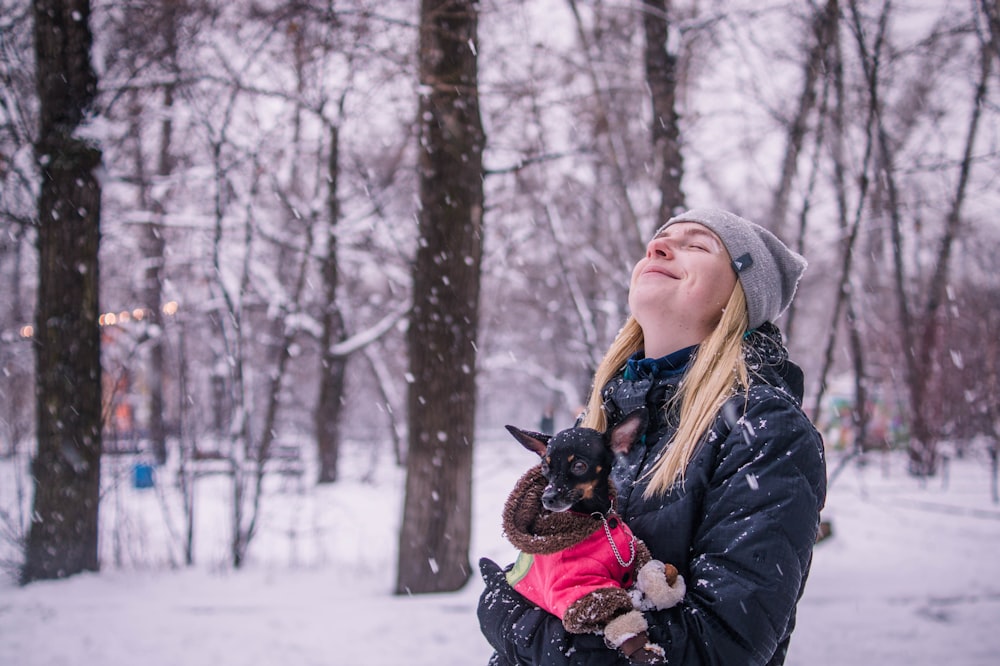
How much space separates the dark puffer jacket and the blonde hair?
3cm

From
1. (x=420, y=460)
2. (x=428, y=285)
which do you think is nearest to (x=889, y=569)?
(x=420, y=460)

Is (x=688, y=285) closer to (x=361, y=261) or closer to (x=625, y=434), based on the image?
(x=625, y=434)

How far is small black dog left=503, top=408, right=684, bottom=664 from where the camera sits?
4.39 ft

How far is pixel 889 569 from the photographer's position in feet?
23.1

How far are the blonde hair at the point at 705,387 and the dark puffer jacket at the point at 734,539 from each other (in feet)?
0.09

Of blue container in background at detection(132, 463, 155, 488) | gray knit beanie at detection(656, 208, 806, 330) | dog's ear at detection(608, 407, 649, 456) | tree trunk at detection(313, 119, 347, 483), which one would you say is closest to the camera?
dog's ear at detection(608, 407, 649, 456)

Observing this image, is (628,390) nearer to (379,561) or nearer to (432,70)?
(432,70)

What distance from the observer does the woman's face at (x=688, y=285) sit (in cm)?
179

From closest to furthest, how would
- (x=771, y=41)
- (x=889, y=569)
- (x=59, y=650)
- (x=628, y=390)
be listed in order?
1. (x=628, y=390)
2. (x=59, y=650)
3. (x=889, y=569)
4. (x=771, y=41)

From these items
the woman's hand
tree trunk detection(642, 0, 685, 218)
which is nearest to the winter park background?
tree trunk detection(642, 0, 685, 218)

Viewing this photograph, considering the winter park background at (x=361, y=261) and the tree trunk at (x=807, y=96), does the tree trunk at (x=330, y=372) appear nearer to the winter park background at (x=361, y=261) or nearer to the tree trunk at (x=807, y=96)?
the winter park background at (x=361, y=261)

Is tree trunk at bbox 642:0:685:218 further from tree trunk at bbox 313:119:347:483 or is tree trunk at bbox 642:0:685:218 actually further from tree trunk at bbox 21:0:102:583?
tree trunk at bbox 313:119:347:483

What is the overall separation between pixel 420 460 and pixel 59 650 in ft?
10.2

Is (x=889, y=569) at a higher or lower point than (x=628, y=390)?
lower
